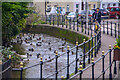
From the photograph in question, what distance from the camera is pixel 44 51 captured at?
18625 mm

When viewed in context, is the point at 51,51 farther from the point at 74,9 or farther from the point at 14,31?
the point at 74,9

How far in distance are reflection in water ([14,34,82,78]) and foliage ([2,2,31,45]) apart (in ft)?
3.79

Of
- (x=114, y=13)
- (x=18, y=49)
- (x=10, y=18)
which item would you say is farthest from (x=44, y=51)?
(x=114, y=13)

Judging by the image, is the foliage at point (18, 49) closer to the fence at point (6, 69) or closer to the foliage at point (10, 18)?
the foliage at point (10, 18)

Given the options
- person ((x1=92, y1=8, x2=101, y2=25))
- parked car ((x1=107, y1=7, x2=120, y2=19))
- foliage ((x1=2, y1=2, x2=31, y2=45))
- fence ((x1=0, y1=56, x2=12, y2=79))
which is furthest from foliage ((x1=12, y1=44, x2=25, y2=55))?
parked car ((x1=107, y1=7, x2=120, y2=19))

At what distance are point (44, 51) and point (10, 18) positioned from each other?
2248mm

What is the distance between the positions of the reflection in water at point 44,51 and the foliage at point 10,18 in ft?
3.79

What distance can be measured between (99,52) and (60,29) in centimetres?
912

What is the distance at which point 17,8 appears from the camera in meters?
19.1

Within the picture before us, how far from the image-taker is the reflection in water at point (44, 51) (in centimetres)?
1352

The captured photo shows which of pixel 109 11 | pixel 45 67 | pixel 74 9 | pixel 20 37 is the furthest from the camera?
pixel 74 9

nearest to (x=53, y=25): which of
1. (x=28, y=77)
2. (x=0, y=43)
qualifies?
(x=0, y=43)

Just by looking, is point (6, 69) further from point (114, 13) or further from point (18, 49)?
point (114, 13)

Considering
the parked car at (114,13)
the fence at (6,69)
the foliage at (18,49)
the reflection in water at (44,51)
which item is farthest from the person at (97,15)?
the parked car at (114,13)
